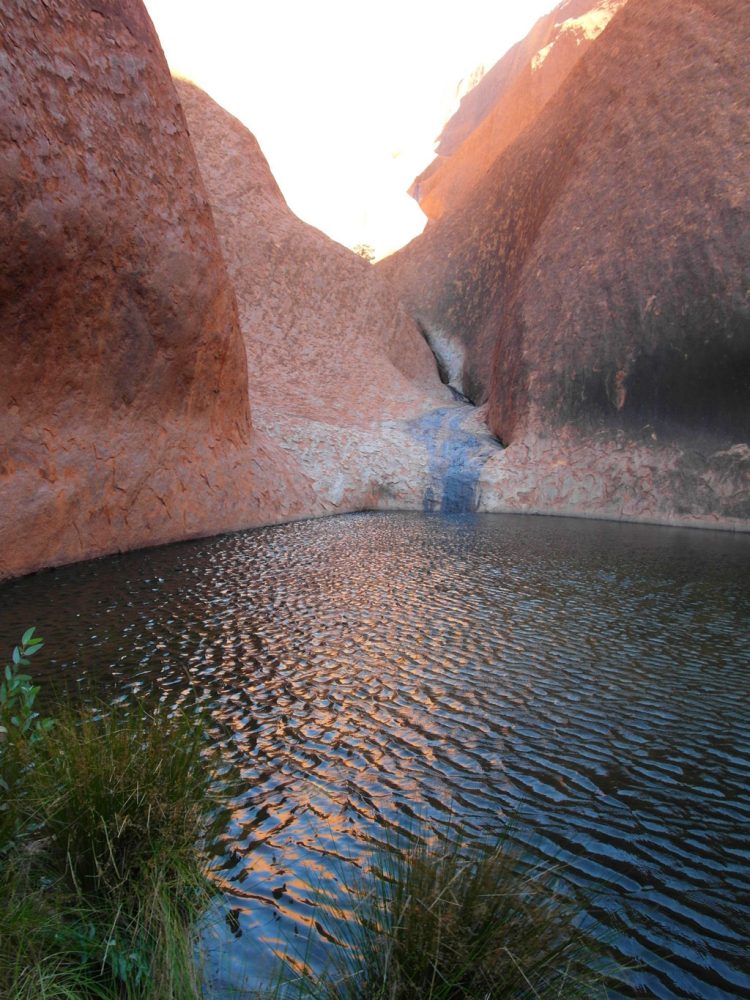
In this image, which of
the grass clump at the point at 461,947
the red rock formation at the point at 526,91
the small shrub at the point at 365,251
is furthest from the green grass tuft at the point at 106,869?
the small shrub at the point at 365,251

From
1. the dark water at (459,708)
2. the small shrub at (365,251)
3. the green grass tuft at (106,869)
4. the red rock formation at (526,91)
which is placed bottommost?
the dark water at (459,708)

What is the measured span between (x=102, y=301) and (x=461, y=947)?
9.88m

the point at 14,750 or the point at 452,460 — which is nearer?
the point at 14,750

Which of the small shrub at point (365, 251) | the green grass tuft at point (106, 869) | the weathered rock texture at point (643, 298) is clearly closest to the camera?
the green grass tuft at point (106, 869)

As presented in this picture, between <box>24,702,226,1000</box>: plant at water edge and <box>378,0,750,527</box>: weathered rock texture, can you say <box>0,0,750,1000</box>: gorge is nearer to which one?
<box>378,0,750,527</box>: weathered rock texture

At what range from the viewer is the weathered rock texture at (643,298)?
15.9m

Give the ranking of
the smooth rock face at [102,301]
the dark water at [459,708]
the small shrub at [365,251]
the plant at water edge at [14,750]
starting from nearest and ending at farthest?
1. the plant at water edge at [14,750]
2. the dark water at [459,708]
3. the smooth rock face at [102,301]
4. the small shrub at [365,251]

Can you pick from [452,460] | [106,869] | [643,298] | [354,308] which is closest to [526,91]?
[354,308]

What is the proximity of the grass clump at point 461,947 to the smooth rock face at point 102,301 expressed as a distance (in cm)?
784

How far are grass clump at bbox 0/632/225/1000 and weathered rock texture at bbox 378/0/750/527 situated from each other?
14636 mm

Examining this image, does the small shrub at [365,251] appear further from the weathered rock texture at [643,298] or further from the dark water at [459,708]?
the dark water at [459,708]

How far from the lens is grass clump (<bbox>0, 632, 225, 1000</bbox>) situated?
2.31 metres

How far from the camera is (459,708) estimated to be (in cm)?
525

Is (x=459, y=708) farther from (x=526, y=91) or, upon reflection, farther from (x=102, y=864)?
(x=526, y=91)
